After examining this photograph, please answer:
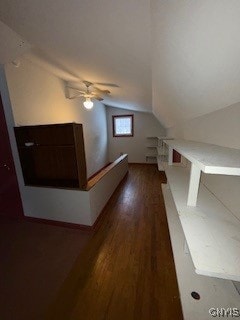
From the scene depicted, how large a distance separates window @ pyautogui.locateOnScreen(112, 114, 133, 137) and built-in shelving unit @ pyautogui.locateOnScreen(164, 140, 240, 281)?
5049mm

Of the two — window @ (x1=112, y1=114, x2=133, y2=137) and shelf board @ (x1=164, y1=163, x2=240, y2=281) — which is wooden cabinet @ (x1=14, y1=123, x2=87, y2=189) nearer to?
shelf board @ (x1=164, y1=163, x2=240, y2=281)

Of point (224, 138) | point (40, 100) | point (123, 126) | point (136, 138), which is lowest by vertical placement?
point (136, 138)

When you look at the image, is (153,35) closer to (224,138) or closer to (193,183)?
(224,138)

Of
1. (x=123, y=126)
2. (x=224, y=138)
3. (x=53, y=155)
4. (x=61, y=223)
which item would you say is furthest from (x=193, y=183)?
(x=123, y=126)

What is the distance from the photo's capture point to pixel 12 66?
2.05 meters

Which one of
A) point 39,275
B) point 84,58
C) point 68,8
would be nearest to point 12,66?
point 84,58

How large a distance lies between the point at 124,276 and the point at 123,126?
5.35 meters

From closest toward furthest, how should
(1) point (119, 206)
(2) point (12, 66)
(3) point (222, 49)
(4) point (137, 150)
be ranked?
(3) point (222, 49) → (2) point (12, 66) → (1) point (119, 206) → (4) point (137, 150)

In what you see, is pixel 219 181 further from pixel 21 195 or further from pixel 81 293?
pixel 21 195

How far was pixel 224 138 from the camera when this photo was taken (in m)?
1.12

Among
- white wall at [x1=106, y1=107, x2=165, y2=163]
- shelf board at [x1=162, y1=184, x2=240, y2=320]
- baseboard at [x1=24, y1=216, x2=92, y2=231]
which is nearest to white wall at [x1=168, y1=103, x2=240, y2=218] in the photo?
shelf board at [x1=162, y1=184, x2=240, y2=320]

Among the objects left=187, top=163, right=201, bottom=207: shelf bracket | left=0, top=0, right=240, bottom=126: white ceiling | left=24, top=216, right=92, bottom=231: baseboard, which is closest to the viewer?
left=0, top=0, right=240, bottom=126: white ceiling

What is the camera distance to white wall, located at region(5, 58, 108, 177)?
2.14m

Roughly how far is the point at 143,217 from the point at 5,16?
2969 millimetres
